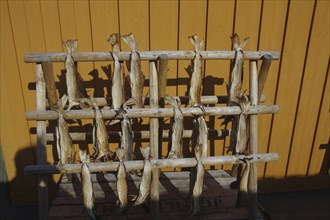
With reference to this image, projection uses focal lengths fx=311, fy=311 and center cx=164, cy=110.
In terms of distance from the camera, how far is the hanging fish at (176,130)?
2674 mm

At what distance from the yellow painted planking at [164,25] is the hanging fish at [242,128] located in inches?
41.1

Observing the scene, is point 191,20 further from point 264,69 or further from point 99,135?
point 99,135

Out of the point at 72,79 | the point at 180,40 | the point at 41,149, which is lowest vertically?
the point at 41,149

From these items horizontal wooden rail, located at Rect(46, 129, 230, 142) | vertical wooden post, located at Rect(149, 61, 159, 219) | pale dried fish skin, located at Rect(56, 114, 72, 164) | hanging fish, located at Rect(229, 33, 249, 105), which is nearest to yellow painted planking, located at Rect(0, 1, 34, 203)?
horizontal wooden rail, located at Rect(46, 129, 230, 142)

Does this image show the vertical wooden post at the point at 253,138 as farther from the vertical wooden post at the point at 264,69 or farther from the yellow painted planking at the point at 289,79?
the yellow painted planking at the point at 289,79

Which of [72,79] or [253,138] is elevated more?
[72,79]

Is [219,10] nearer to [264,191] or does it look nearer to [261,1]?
[261,1]

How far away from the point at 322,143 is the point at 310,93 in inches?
29.5

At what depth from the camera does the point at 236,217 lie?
2.85 meters

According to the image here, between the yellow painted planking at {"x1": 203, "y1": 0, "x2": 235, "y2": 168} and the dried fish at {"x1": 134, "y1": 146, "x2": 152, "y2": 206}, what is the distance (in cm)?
129

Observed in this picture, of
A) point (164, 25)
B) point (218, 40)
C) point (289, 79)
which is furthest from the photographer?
point (289, 79)

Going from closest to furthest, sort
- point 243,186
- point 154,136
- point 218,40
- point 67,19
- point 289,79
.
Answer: point 154,136, point 243,186, point 67,19, point 218,40, point 289,79

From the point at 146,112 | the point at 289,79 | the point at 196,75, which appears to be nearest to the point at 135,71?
the point at 146,112

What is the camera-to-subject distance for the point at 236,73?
9.34ft
